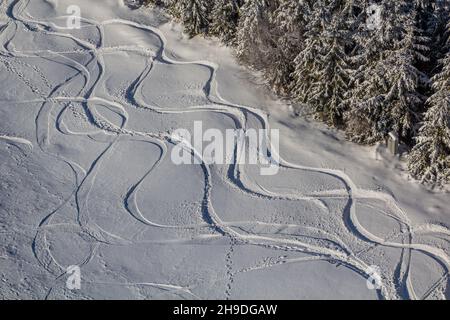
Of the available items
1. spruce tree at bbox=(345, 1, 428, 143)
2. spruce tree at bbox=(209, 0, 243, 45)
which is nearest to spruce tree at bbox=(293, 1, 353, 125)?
spruce tree at bbox=(345, 1, 428, 143)

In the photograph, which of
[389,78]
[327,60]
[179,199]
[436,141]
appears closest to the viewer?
[436,141]

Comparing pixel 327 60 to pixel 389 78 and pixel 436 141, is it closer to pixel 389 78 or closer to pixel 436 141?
pixel 389 78

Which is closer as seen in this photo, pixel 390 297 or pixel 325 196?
pixel 390 297

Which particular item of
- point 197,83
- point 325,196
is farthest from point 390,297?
point 197,83

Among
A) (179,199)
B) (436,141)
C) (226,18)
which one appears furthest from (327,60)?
(179,199)

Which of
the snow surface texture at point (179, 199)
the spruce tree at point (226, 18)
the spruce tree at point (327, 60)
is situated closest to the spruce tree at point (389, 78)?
the spruce tree at point (327, 60)

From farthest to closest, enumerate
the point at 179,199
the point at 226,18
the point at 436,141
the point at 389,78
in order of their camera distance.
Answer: the point at 226,18 → the point at 179,199 → the point at 389,78 → the point at 436,141

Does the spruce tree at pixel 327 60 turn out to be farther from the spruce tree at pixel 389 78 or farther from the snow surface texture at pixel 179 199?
the snow surface texture at pixel 179 199
